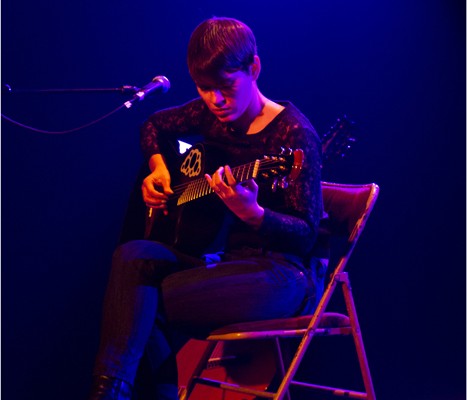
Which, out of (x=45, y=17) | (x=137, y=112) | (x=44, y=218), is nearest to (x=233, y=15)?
(x=137, y=112)

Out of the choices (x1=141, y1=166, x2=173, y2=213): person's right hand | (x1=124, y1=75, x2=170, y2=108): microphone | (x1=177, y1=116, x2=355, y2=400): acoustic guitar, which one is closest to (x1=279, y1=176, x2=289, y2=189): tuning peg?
(x1=141, y1=166, x2=173, y2=213): person's right hand

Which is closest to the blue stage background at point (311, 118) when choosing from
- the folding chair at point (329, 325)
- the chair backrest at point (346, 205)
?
the folding chair at point (329, 325)

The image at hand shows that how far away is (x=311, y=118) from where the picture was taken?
308 cm

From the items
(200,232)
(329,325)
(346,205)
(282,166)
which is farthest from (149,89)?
(329,325)

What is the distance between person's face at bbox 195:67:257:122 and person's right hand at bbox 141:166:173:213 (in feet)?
0.99

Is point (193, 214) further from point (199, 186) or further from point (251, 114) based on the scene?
point (251, 114)

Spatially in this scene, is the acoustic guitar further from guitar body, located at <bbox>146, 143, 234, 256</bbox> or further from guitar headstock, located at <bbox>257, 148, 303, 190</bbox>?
guitar headstock, located at <bbox>257, 148, 303, 190</bbox>

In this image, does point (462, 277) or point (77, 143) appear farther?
point (462, 277)

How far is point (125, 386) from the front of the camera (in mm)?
1429

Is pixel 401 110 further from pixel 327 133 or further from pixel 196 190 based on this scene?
pixel 196 190

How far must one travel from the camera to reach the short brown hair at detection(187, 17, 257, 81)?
1815 millimetres

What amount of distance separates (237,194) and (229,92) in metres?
0.46

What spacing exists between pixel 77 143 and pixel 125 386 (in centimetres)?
152

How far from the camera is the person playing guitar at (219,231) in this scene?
154 centimetres
